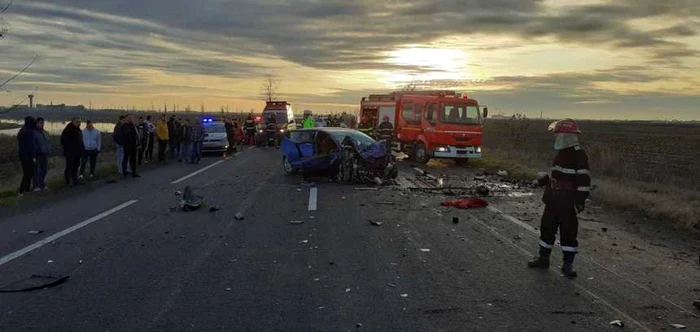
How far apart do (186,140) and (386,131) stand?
8.35 meters

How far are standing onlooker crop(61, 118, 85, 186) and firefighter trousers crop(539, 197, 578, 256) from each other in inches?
509

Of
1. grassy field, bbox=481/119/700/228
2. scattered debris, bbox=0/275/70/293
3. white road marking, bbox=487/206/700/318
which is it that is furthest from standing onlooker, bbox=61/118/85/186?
grassy field, bbox=481/119/700/228

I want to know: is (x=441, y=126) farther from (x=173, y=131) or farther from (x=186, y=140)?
(x=173, y=131)

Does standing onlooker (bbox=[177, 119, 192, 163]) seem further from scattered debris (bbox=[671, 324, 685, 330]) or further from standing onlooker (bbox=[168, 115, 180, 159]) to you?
scattered debris (bbox=[671, 324, 685, 330])

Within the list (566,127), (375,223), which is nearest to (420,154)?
(375,223)

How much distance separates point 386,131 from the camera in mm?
26281

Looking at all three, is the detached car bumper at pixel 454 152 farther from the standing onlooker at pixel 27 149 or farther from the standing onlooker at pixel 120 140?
the standing onlooker at pixel 27 149

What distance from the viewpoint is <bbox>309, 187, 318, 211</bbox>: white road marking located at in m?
12.2

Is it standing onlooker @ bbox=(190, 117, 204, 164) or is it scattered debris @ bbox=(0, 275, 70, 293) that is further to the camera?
standing onlooker @ bbox=(190, 117, 204, 164)

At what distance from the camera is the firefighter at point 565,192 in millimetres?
7301

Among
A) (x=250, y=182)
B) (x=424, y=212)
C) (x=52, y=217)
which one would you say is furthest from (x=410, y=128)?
(x=52, y=217)

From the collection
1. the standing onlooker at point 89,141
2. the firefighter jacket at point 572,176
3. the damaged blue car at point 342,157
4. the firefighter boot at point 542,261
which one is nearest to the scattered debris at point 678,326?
the firefighter boot at point 542,261

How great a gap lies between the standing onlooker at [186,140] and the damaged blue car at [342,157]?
6.87 metres

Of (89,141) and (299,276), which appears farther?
(89,141)
